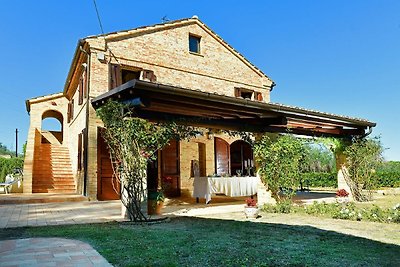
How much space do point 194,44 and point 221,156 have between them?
5.30 m

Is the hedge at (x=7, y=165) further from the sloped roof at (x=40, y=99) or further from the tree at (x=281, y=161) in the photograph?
the tree at (x=281, y=161)

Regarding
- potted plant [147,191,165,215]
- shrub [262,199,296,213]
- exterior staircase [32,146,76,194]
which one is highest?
exterior staircase [32,146,76,194]

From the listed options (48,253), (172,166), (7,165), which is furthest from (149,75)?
(7,165)

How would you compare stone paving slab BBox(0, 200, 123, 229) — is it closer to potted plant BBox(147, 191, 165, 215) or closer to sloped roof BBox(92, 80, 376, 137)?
potted plant BBox(147, 191, 165, 215)

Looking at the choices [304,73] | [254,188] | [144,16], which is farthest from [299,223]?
[304,73]

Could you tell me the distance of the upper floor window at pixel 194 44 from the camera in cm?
1433

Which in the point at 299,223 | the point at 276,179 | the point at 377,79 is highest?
the point at 377,79

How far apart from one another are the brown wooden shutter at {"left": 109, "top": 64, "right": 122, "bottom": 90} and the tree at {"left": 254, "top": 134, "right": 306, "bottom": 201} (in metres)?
5.38

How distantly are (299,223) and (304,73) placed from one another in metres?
14.2

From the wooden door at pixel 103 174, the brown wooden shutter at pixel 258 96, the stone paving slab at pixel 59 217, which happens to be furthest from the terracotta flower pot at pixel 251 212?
the brown wooden shutter at pixel 258 96

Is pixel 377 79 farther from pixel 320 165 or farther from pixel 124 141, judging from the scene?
pixel 124 141

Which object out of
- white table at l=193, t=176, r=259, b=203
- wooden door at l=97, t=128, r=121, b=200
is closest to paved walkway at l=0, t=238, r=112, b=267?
white table at l=193, t=176, r=259, b=203

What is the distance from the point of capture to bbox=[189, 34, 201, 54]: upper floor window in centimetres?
1433

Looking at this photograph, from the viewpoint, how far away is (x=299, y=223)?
5.86 meters
